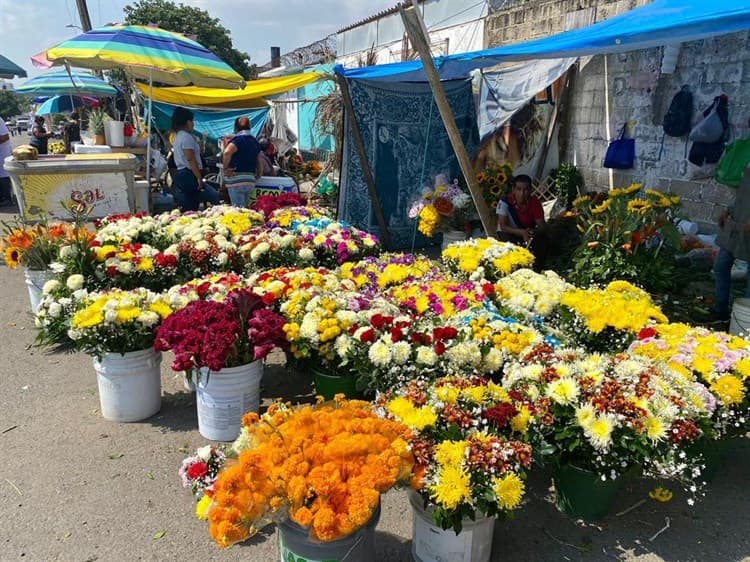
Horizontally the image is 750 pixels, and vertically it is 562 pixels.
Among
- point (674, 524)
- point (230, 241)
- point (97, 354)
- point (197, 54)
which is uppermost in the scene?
point (197, 54)

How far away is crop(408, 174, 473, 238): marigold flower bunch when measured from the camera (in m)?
6.94

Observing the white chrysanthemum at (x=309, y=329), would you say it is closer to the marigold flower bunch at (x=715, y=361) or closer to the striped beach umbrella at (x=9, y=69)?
the marigold flower bunch at (x=715, y=361)

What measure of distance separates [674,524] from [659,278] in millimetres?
2604

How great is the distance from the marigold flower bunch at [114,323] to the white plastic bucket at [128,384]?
77 millimetres

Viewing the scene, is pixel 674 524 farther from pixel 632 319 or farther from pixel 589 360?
pixel 632 319

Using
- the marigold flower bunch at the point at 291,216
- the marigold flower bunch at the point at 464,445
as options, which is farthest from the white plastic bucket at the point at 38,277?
the marigold flower bunch at the point at 464,445

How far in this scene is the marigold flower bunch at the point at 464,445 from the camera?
200 centimetres

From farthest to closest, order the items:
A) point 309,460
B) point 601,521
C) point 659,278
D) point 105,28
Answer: point 105,28, point 659,278, point 601,521, point 309,460

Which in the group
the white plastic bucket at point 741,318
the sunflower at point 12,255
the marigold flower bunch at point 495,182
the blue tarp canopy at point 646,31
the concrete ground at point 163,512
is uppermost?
the blue tarp canopy at point 646,31

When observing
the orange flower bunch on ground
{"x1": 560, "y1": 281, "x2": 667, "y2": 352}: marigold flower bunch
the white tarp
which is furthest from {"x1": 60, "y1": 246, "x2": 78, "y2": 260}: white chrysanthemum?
the white tarp

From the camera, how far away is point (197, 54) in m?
7.62

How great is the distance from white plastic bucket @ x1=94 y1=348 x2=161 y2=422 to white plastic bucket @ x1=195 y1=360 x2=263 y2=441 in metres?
0.47

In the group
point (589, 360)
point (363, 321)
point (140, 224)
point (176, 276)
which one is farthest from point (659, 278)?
point (140, 224)

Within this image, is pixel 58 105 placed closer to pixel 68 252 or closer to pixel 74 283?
pixel 68 252
